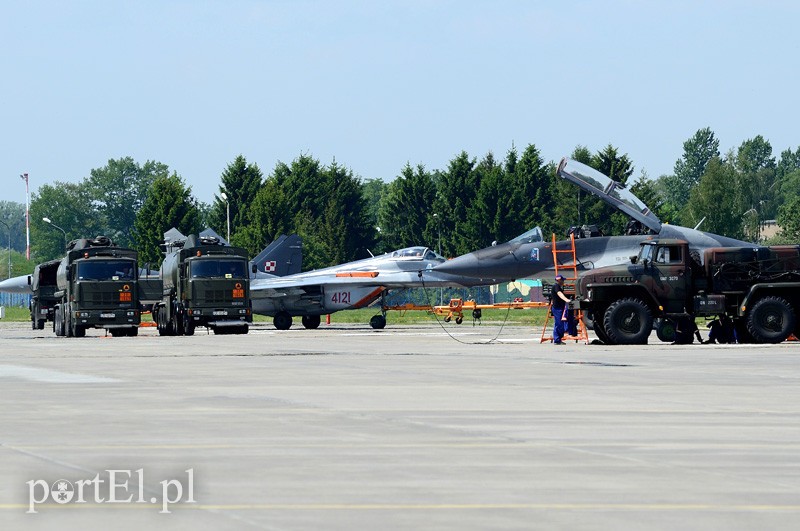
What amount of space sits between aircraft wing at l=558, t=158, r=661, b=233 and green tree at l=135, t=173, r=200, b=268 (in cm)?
6014

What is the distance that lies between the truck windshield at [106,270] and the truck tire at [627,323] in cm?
1900

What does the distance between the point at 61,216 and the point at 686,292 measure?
509 feet

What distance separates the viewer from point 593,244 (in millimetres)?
38406

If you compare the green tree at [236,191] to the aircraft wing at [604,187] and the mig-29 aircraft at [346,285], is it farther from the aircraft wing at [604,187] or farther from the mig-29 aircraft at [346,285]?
the aircraft wing at [604,187]

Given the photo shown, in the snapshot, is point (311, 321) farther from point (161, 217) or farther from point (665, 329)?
point (161, 217)

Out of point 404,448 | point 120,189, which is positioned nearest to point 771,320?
point 404,448

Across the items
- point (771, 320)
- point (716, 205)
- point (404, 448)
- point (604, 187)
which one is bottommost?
point (404, 448)

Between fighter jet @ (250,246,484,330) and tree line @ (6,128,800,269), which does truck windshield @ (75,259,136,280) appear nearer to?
fighter jet @ (250,246,484,330)

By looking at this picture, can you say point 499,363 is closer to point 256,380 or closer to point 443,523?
point 256,380

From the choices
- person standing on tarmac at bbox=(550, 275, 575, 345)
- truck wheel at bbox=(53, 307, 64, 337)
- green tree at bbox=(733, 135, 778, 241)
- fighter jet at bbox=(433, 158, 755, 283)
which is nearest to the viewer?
person standing on tarmac at bbox=(550, 275, 575, 345)

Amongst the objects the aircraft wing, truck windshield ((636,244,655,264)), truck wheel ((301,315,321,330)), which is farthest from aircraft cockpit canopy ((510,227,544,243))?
truck wheel ((301,315,321,330))

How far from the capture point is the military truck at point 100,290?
1700 inches

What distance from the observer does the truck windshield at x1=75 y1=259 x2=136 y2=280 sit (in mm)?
43531

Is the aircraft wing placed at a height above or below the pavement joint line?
above
